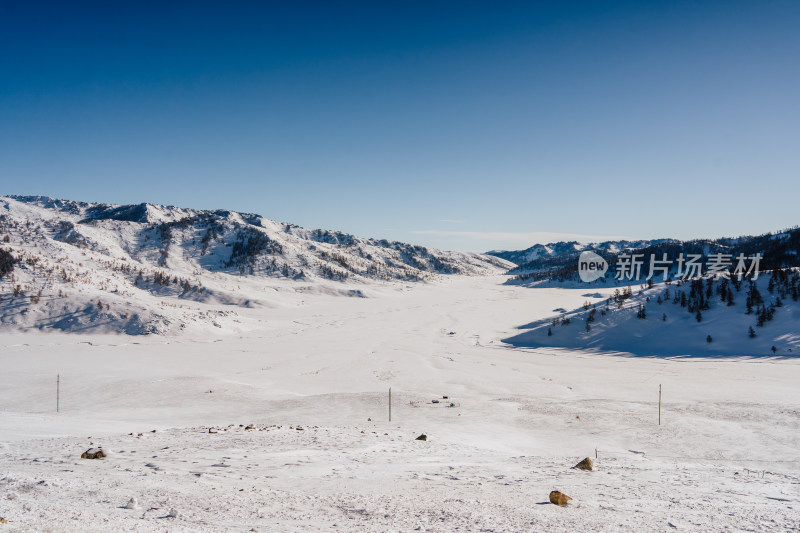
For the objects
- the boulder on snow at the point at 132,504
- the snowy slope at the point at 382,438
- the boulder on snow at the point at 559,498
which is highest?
the boulder on snow at the point at 132,504

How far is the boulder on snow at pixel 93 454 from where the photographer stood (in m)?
9.38

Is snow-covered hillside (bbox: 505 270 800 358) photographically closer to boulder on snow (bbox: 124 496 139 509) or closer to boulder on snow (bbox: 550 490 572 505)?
boulder on snow (bbox: 550 490 572 505)

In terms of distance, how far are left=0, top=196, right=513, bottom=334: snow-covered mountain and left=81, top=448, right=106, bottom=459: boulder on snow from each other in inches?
1120

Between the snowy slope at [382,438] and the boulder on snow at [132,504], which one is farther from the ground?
the boulder on snow at [132,504]

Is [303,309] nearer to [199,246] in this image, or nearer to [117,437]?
[117,437]

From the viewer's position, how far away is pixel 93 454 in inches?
371

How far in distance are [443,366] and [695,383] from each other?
15.0 meters

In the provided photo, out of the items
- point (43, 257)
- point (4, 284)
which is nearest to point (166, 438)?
point (4, 284)

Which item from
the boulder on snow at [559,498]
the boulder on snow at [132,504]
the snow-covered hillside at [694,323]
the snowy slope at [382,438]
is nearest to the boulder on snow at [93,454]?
the snowy slope at [382,438]

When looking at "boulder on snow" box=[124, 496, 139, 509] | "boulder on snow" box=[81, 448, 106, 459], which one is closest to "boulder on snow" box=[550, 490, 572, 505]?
"boulder on snow" box=[124, 496, 139, 509]

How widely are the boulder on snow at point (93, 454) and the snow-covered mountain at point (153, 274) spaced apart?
28.4 m

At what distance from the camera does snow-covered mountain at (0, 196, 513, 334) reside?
116ft

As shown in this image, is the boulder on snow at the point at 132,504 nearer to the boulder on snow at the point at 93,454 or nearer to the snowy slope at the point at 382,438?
the snowy slope at the point at 382,438

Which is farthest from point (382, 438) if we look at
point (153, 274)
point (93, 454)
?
point (153, 274)
